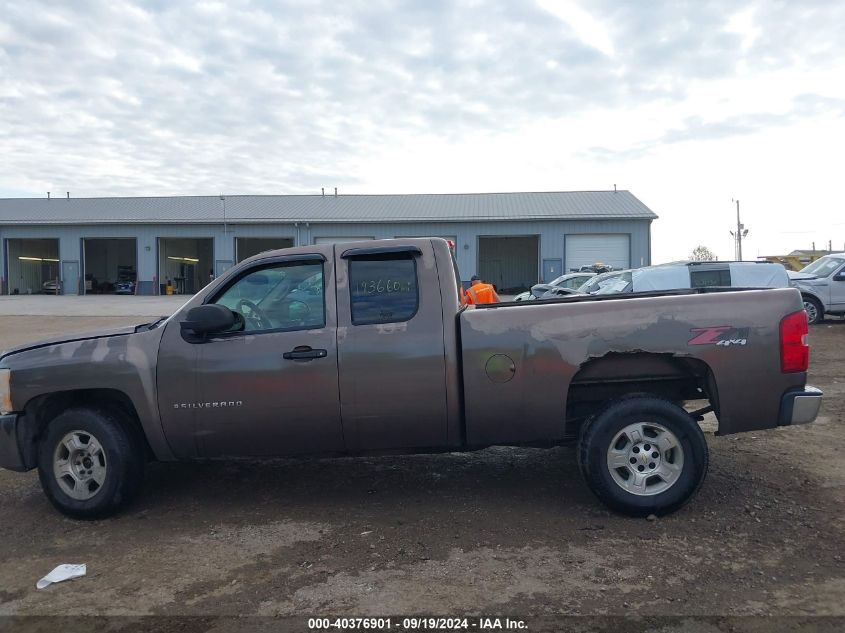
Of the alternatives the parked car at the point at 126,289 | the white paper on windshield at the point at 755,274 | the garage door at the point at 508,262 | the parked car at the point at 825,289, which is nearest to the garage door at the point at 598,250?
the garage door at the point at 508,262

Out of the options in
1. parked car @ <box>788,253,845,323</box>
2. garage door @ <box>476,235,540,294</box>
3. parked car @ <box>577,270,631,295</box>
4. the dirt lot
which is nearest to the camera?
the dirt lot

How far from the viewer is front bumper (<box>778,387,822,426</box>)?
4613 mm

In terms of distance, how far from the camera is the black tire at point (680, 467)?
181 inches

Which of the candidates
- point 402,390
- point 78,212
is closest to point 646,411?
point 402,390

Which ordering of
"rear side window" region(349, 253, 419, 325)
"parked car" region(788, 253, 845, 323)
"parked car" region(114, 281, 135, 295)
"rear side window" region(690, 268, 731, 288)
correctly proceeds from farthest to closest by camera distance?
1. "parked car" region(114, 281, 135, 295)
2. "parked car" region(788, 253, 845, 323)
3. "rear side window" region(690, 268, 731, 288)
4. "rear side window" region(349, 253, 419, 325)

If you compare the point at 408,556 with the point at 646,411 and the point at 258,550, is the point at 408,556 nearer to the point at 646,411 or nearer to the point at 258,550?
the point at 258,550

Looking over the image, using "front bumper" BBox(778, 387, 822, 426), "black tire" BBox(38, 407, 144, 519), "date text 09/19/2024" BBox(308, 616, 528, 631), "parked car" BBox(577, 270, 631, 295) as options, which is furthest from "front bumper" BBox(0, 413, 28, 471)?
"parked car" BBox(577, 270, 631, 295)

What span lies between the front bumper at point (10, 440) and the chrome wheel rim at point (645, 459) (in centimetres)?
414

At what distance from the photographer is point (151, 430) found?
4844mm

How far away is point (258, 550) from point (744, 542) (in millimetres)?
3025

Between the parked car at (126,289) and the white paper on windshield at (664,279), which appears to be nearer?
the white paper on windshield at (664,279)

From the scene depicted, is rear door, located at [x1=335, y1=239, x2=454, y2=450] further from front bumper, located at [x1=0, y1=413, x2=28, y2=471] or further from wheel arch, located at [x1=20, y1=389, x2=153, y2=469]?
front bumper, located at [x1=0, y1=413, x2=28, y2=471]

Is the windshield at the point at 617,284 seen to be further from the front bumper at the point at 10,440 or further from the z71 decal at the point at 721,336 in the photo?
the front bumper at the point at 10,440

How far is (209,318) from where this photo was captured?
4645 mm
